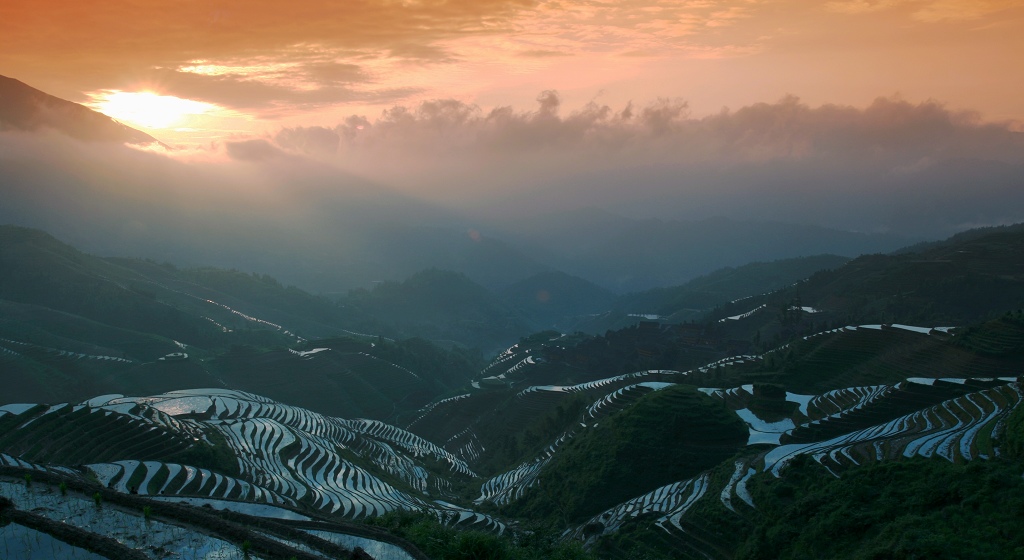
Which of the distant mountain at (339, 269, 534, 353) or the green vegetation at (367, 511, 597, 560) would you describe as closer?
the green vegetation at (367, 511, 597, 560)

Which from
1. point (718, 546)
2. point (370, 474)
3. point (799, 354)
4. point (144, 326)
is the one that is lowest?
point (144, 326)

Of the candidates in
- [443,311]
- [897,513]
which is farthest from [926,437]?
[443,311]

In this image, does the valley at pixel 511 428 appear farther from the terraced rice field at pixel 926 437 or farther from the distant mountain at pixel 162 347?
the distant mountain at pixel 162 347

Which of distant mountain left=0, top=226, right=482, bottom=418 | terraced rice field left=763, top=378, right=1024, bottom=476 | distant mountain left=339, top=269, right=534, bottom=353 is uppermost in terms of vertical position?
terraced rice field left=763, top=378, right=1024, bottom=476

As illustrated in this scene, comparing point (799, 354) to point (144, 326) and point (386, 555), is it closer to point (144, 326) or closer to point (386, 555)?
point (386, 555)

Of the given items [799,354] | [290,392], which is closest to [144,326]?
[290,392]

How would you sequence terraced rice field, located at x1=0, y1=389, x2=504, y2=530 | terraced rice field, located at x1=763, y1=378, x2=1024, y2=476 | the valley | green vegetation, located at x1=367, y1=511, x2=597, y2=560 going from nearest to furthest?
green vegetation, located at x1=367, y1=511, x2=597, y2=560
the valley
terraced rice field, located at x1=763, y1=378, x2=1024, y2=476
terraced rice field, located at x1=0, y1=389, x2=504, y2=530

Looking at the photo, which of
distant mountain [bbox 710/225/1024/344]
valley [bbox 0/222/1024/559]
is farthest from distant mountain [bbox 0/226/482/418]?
distant mountain [bbox 710/225/1024/344]

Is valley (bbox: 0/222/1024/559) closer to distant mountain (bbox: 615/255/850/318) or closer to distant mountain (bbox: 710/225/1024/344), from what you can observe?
distant mountain (bbox: 710/225/1024/344)

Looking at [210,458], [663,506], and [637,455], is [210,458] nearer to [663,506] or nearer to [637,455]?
[637,455]
